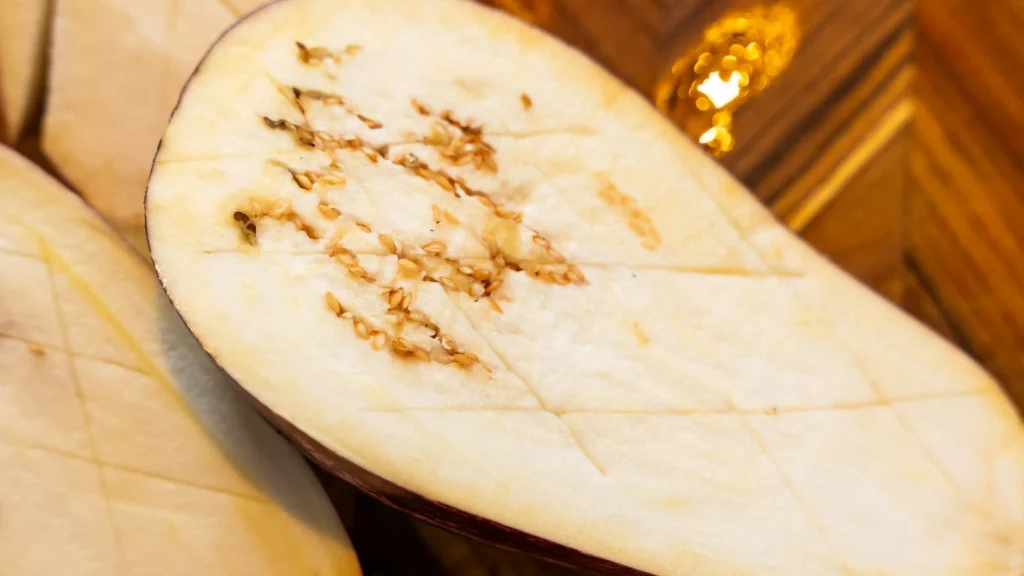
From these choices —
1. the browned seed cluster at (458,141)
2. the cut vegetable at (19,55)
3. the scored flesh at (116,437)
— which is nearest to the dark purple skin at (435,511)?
the scored flesh at (116,437)

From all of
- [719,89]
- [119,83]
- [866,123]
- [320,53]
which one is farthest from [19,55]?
[866,123]

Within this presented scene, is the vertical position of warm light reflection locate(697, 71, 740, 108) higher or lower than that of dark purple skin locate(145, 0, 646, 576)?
higher

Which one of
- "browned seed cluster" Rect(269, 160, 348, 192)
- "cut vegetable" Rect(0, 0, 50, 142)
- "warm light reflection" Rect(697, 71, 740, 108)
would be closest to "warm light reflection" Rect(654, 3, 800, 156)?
"warm light reflection" Rect(697, 71, 740, 108)

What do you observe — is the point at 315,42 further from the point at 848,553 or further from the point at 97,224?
the point at 848,553

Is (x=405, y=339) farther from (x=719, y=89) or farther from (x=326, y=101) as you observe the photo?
(x=719, y=89)

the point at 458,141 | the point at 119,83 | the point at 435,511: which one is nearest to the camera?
the point at 435,511

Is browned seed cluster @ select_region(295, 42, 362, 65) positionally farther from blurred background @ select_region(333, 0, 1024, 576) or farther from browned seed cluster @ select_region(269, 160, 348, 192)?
blurred background @ select_region(333, 0, 1024, 576)
